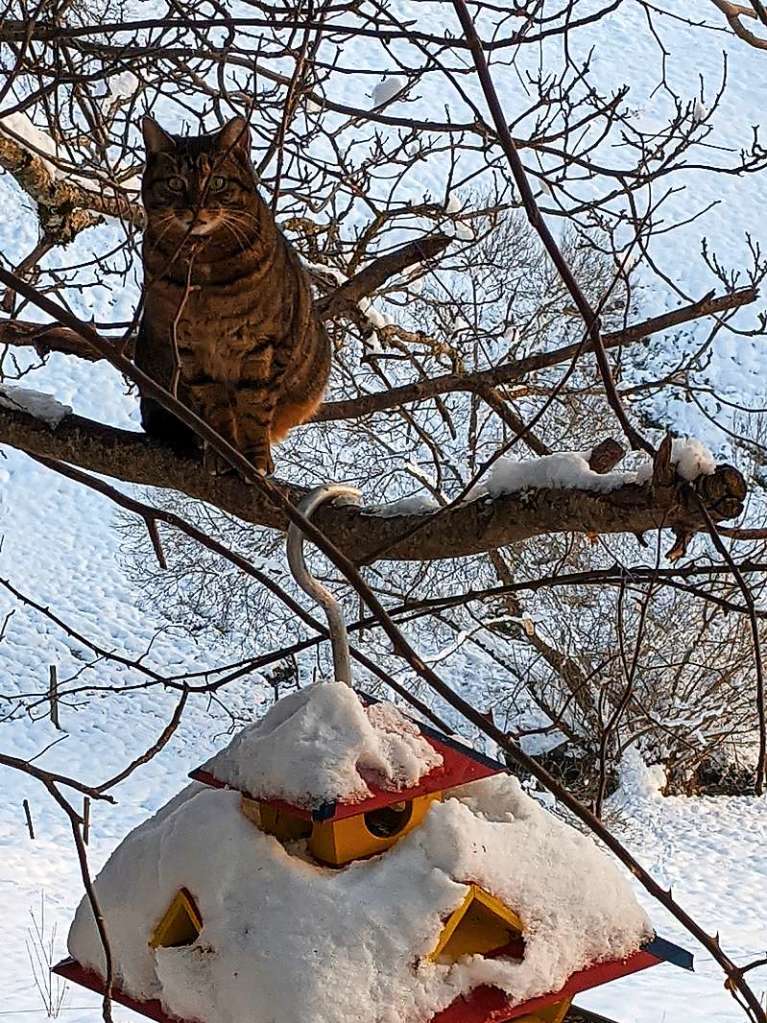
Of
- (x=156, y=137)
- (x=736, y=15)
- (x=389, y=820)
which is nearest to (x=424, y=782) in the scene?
(x=389, y=820)

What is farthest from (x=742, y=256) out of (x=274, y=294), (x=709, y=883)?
(x=274, y=294)

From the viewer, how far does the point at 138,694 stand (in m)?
7.01

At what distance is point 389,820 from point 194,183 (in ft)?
3.66

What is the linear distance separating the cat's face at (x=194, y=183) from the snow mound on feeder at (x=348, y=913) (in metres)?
1.04

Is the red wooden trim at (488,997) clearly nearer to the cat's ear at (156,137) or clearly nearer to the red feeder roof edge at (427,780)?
the red feeder roof edge at (427,780)

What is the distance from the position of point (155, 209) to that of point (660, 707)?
178 inches

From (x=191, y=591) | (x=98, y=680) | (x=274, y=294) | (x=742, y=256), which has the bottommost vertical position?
(x=274, y=294)

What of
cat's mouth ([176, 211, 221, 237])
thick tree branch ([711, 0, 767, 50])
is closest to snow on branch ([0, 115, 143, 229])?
cat's mouth ([176, 211, 221, 237])

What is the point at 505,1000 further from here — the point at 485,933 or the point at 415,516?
the point at 415,516

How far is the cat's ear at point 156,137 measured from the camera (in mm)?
1708

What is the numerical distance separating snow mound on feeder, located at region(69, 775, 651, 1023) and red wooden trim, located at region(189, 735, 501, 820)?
0.09 ft

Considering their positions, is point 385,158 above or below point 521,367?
above

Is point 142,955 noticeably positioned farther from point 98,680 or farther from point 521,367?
point 98,680

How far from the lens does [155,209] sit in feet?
5.58
